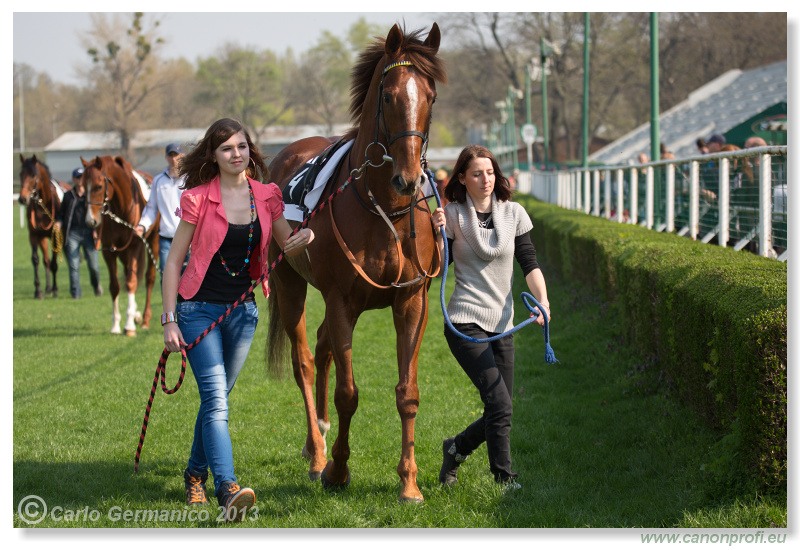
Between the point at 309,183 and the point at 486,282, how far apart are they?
4.66 ft

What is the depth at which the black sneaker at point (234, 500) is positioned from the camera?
4.82m

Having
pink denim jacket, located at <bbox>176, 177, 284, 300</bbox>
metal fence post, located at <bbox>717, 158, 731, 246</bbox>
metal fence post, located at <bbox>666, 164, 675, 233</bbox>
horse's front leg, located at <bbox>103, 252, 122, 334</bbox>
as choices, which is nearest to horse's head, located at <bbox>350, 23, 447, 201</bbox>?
pink denim jacket, located at <bbox>176, 177, 284, 300</bbox>

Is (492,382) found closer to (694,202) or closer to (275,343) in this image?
(275,343)

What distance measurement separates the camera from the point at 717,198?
10250mm

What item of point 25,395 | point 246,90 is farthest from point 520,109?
point 25,395

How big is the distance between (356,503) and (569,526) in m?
1.15

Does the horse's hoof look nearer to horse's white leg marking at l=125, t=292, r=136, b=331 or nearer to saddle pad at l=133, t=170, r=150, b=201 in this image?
horse's white leg marking at l=125, t=292, r=136, b=331

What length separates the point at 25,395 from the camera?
8.88 m

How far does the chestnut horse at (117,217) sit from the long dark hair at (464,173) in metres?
7.39

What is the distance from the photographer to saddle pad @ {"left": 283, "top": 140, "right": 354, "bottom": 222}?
598cm

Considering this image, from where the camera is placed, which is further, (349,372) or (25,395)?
(25,395)

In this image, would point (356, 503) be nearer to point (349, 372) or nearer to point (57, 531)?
point (349, 372)

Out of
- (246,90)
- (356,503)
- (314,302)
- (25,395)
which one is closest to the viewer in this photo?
(356,503)

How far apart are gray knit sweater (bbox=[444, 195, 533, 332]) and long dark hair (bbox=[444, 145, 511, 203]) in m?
0.05
